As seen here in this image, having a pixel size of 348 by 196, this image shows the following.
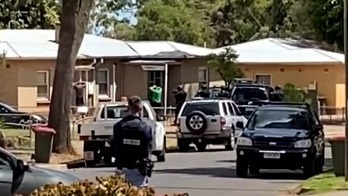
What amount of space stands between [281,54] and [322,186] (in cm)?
3927

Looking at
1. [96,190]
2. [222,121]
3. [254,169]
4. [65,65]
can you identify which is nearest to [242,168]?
[254,169]

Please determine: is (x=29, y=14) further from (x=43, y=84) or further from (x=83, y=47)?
(x=43, y=84)

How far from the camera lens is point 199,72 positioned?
55875 mm

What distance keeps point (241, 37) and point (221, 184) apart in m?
63.9

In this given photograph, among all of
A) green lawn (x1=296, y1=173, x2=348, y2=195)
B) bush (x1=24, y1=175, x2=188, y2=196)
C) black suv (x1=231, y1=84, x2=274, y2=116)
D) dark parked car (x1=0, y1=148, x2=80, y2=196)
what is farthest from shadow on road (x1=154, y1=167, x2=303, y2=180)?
black suv (x1=231, y1=84, x2=274, y2=116)

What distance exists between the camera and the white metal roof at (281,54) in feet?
186

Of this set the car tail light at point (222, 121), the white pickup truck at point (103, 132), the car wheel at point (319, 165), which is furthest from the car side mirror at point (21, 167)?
the car tail light at point (222, 121)

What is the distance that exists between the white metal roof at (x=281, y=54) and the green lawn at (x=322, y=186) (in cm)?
3509

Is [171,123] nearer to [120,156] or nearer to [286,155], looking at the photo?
[286,155]

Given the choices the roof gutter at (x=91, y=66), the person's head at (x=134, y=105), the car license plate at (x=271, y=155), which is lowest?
the car license plate at (x=271, y=155)

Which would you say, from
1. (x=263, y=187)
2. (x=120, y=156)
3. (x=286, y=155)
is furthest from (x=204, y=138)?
(x=120, y=156)

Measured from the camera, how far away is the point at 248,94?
4416 centimetres

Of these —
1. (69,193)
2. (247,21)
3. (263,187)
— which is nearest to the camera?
(69,193)

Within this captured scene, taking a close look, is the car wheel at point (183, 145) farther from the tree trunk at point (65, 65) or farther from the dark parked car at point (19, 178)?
the dark parked car at point (19, 178)
